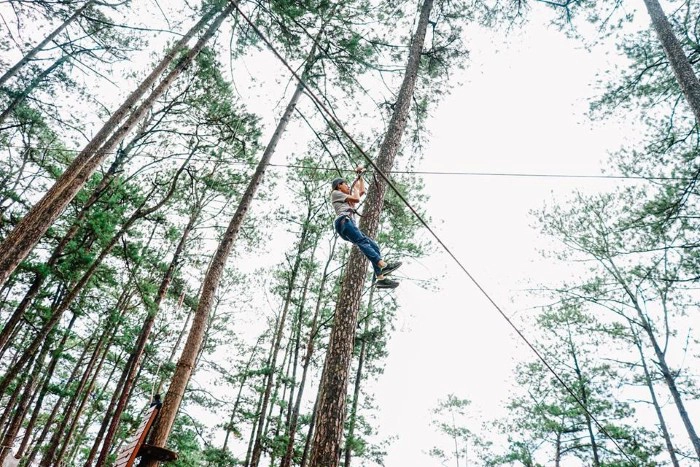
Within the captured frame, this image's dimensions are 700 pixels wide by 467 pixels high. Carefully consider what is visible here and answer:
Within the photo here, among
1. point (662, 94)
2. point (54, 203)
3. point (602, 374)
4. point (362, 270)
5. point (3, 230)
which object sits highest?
point (662, 94)

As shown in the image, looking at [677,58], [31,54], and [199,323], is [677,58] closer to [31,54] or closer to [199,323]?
[199,323]

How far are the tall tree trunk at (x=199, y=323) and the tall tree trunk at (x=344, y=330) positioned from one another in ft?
5.80

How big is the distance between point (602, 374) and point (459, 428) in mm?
11369

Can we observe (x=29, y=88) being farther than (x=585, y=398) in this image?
No

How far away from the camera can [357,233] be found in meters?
4.05

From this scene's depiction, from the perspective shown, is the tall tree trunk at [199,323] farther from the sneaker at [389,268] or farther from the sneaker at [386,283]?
the sneaker at [389,268]

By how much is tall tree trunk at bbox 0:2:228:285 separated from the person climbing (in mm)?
4328

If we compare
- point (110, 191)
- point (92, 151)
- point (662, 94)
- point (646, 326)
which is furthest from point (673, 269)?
point (110, 191)

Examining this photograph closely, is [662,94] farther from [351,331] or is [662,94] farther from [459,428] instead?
[459,428]

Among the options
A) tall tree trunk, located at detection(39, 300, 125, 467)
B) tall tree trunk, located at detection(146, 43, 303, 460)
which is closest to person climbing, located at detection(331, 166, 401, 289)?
tall tree trunk, located at detection(146, 43, 303, 460)

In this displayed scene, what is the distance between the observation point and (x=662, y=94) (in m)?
6.25

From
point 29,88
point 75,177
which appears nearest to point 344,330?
point 75,177

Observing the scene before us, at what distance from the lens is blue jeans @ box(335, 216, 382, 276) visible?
3.96m

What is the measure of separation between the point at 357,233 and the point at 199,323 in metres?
2.58
